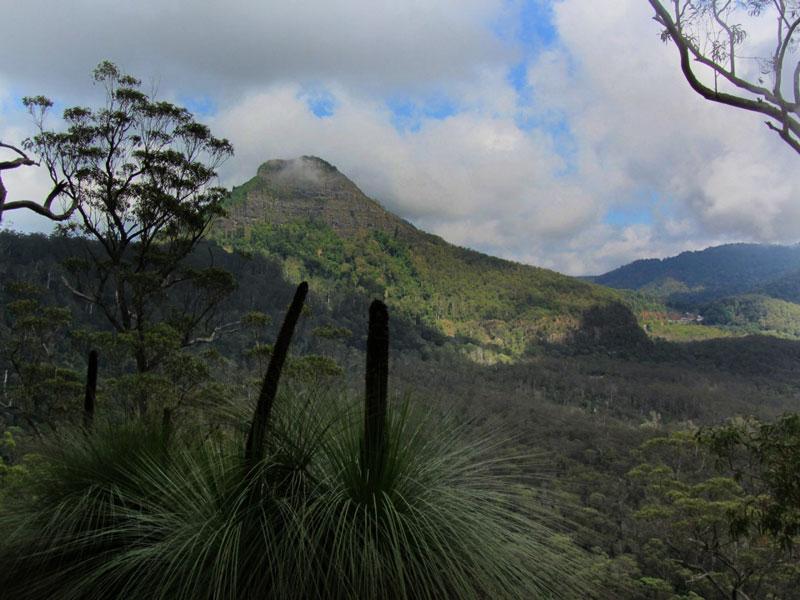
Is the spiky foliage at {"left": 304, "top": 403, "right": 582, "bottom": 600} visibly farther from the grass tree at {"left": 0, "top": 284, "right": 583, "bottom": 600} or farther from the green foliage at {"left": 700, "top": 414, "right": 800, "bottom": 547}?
the green foliage at {"left": 700, "top": 414, "right": 800, "bottom": 547}

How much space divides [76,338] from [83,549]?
325 inches

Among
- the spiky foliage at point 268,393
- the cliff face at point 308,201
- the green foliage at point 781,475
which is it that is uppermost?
the cliff face at point 308,201

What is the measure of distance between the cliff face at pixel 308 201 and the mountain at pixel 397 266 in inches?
12.6

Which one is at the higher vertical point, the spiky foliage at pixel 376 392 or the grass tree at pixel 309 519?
the spiky foliage at pixel 376 392

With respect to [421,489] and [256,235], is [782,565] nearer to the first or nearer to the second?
[421,489]

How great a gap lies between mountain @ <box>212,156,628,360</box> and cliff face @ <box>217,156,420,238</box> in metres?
0.32

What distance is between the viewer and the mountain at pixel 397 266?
132 m

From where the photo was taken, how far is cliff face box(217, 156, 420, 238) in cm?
15500

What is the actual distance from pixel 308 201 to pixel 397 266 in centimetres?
4000

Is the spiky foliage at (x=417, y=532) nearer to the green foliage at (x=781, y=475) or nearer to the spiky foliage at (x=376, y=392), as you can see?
the spiky foliage at (x=376, y=392)

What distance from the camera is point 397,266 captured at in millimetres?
152500

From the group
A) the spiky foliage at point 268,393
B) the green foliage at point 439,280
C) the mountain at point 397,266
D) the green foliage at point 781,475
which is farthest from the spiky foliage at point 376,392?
the green foliage at point 439,280

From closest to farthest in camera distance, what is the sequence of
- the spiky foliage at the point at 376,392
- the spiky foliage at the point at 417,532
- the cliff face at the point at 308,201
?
1. the spiky foliage at the point at 417,532
2. the spiky foliage at the point at 376,392
3. the cliff face at the point at 308,201

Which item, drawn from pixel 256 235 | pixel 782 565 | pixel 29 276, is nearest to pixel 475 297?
pixel 256 235
